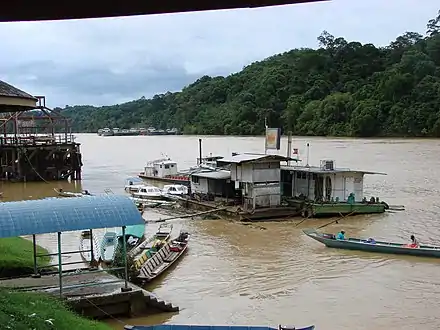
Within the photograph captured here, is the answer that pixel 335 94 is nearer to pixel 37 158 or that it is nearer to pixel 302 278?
pixel 37 158

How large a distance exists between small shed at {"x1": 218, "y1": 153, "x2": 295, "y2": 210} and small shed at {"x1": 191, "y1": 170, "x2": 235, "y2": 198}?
7.23 feet

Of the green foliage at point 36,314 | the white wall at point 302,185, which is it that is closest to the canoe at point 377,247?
the white wall at point 302,185

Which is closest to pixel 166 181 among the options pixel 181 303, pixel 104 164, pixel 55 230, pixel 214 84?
pixel 104 164

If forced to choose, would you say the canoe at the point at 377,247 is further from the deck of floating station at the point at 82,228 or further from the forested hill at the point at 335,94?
the forested hill at the point at 335,94

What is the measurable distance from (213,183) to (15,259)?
61.6ft

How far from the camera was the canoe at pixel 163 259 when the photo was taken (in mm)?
17875

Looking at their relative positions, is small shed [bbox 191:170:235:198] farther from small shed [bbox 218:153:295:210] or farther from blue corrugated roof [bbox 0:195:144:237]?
blue corrugated roof [bbox 0:195:144:237]

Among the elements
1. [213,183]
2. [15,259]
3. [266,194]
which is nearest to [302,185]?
[266,194]

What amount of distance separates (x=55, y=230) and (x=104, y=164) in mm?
61329

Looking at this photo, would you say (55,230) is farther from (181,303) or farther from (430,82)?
(430,82)

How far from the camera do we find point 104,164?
72.9 metres

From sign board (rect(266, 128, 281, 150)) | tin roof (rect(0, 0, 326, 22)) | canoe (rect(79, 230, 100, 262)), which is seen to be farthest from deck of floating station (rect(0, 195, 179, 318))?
sign board (rect(266, 128, 281, 150))

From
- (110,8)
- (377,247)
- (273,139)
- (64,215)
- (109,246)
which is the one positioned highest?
(110,8)

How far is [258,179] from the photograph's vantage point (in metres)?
30.0
